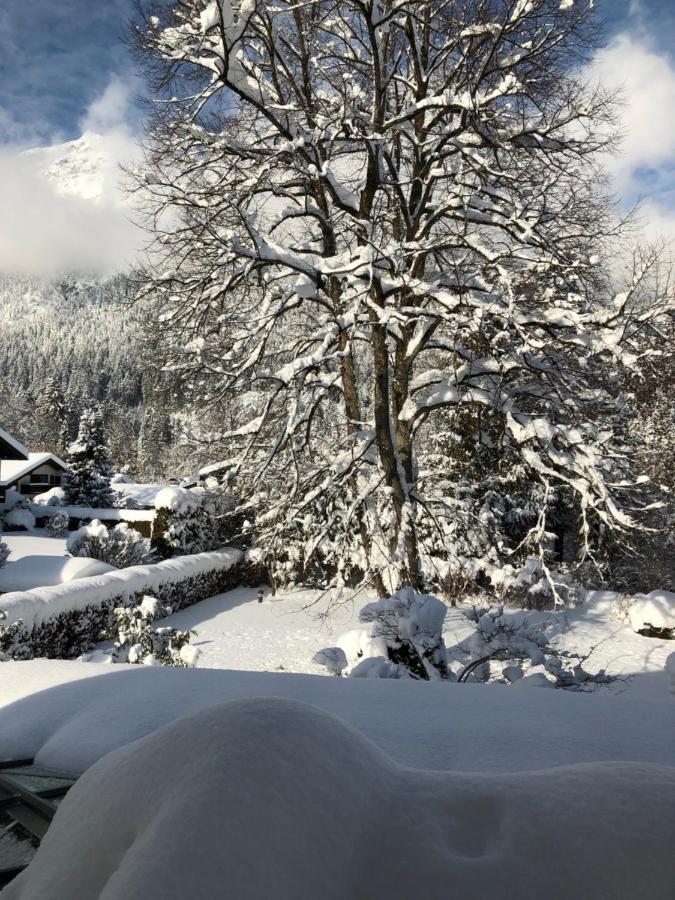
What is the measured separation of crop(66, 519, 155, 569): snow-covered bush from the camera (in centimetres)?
1447

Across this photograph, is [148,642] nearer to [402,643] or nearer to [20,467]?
[402,643]

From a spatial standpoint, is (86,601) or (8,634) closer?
(8,634)

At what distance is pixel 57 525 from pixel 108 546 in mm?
14625

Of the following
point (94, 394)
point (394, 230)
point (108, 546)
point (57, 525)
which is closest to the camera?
point (394, 230)

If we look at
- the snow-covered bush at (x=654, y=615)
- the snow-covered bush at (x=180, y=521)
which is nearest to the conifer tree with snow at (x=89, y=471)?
the snow-covered bush at (x=180, y=521)

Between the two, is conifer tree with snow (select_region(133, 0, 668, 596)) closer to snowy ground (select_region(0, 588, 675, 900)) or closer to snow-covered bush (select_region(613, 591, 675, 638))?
snowy ground (select_region(0, 588, 675, 900))

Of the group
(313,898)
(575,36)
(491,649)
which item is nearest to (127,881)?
(313,898)

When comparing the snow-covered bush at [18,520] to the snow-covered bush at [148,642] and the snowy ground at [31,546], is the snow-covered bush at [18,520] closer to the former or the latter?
the snowy ground at [31,546]

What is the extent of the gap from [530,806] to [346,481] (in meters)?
6.58

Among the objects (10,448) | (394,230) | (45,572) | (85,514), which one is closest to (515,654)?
(394,230)

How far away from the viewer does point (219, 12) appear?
4.44 metres

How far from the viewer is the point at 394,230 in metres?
8.34

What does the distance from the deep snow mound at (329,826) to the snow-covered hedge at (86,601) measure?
8.48 m

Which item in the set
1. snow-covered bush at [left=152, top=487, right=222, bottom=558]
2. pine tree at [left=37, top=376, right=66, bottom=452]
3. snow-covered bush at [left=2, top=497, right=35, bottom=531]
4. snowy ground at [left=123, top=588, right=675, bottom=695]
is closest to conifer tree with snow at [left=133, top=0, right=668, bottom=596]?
snowy ground at [left=123, top=588, right=675, bottom=695]
